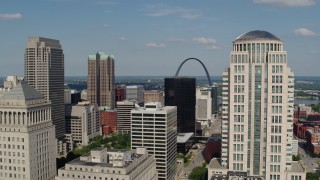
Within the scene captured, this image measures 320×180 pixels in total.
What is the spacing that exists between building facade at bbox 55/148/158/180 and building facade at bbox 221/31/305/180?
130 ft

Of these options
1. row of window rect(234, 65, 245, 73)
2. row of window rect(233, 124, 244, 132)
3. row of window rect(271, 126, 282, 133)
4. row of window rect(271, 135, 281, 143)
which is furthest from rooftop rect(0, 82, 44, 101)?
row of window rect(271, 135, 281, 143)

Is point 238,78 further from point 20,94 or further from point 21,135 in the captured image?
point 21,135

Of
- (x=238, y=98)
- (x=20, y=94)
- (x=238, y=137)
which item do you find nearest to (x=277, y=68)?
(x=238, y=98)

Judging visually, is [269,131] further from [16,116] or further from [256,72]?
[16,116]

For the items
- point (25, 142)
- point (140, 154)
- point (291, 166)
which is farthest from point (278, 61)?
point (25, 142)

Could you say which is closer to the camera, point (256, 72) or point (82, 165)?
point (82, 165)

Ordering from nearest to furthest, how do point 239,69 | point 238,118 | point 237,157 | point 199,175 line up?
point 239,69, point 238,118, point 237,157, point 199,175

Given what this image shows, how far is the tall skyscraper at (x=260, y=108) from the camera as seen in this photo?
141750 mm

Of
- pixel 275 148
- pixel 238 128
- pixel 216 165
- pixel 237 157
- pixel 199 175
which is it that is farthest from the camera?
pixel 199 175

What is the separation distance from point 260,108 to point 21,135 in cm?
8758

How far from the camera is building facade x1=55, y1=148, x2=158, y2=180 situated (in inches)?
4528

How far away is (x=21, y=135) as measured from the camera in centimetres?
13150

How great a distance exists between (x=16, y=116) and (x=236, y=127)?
81.4m

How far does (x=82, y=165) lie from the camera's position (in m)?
118
